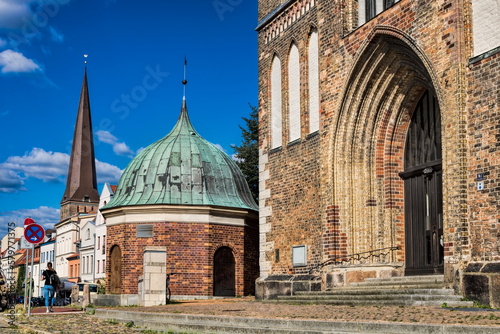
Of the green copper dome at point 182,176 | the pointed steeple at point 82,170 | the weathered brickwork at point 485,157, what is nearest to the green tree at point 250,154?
the green copper dome at point 182,176

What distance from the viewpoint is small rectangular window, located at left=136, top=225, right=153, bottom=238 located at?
27031 mm

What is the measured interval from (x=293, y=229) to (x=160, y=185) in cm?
1033

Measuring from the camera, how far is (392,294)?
45.1ft

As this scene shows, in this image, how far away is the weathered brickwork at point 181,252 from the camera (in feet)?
88.1

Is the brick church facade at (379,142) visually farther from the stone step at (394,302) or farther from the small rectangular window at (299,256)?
the stone step at (394,302)

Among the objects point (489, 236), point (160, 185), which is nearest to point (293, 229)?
point (489, 236)

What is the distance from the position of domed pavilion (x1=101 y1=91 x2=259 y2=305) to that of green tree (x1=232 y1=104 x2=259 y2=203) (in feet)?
38.2

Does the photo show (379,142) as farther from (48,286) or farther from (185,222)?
(185,222)

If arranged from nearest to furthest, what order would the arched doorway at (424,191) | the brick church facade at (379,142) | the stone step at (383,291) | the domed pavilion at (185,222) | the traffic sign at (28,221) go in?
the stone step at (383,291) < the brick church facade at (379,142) < the arched doorway at (424,191) < the traffic sign at (28,221) < the domed pavilion at (185,222)

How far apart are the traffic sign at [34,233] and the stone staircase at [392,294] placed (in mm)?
6131

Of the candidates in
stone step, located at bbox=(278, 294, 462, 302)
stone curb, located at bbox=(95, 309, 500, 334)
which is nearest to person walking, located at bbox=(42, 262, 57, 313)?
stone curb, located at bbox=(95, 309, 500, 334)

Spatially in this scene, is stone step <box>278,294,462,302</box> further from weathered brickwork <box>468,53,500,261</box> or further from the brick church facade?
weathered brickwork <box>468,53,500,261</box>

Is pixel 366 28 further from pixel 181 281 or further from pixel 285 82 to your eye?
pixel 181 281

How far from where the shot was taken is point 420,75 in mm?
16422
